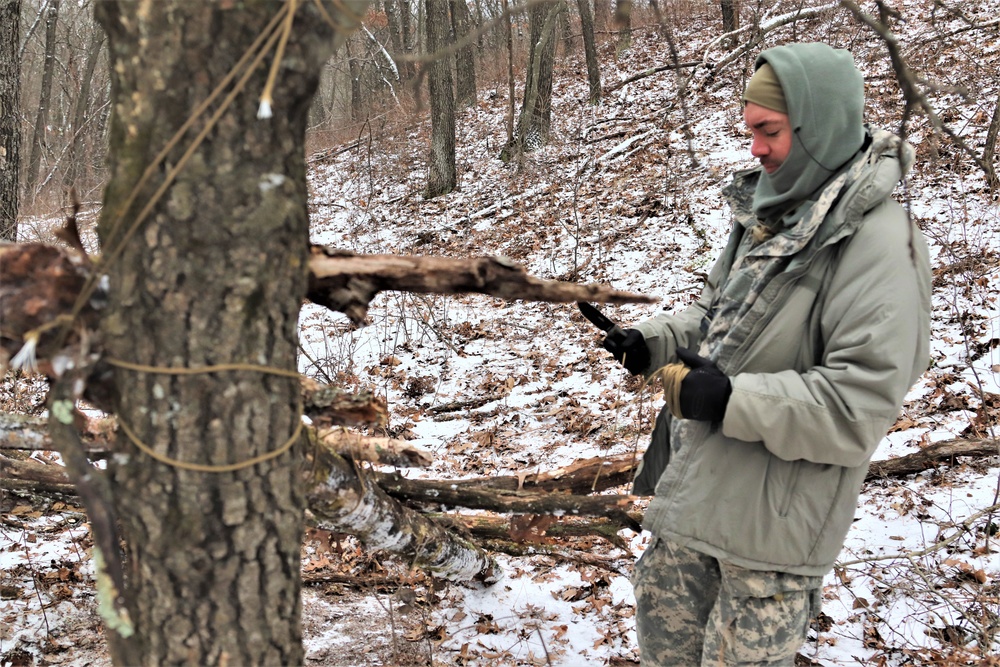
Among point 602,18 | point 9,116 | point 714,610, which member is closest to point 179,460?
point 714,610

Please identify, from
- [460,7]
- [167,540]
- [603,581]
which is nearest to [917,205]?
[603,581]

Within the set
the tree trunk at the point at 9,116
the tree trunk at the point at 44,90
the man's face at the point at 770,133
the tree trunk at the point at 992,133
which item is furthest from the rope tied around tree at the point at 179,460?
the tree trunk at the point at 44,90

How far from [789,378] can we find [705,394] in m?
0.23

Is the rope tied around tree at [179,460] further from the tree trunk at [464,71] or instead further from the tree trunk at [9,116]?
the tree trunk at [464,71]

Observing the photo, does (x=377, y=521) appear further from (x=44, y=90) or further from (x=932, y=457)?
(x=44, y=90)

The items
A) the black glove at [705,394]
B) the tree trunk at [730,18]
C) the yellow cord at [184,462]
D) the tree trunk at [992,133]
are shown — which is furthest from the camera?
the tree trunk at [730,18]

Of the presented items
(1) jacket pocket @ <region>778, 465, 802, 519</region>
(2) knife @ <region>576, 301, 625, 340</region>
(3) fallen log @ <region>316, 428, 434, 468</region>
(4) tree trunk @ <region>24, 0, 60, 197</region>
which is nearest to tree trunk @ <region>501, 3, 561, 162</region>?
(4) tree trunk @ <region>24, 0, 60, 197</region>

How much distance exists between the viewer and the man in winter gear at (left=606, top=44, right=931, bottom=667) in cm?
180

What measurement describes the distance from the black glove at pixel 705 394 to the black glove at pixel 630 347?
0.58m

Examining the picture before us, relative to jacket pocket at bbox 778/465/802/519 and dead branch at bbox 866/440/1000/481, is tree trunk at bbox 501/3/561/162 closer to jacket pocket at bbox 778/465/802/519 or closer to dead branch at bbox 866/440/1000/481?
dead branch at bbox 866/440/1000/481

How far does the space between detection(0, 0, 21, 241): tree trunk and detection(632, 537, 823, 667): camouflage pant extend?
551 cm

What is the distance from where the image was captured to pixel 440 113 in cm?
1189

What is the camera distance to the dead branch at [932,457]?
404 cm

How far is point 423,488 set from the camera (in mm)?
2969
